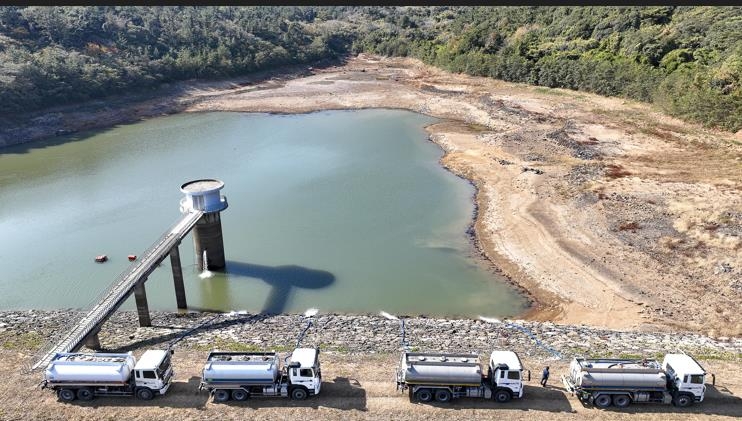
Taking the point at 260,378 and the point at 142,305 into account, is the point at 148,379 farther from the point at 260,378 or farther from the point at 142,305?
the point at 142,305

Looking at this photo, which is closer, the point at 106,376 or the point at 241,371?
the point at 106,376

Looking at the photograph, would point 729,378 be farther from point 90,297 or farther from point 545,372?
point 90,297

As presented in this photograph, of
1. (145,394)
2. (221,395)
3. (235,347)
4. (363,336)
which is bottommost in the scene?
(363,336)

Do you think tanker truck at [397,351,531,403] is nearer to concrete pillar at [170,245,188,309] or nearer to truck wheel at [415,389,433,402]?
truck wheel at [415,389,433,402]

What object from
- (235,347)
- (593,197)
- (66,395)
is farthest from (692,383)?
(593,197)

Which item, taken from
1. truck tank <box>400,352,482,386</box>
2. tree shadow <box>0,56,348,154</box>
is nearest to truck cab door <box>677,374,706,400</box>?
truck tank <box>400,352,482,386</box>

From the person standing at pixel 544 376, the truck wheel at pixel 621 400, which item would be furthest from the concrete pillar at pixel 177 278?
the truck wheel at pixel 621 400

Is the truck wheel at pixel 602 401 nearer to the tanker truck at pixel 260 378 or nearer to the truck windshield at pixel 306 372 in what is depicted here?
the tanker truck at pixel 260 378
